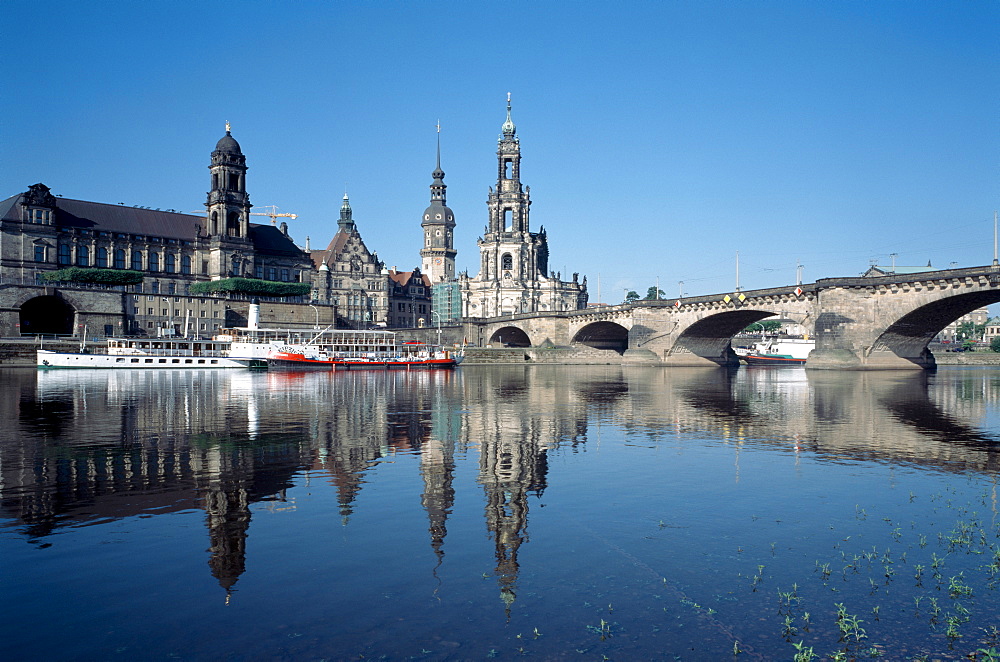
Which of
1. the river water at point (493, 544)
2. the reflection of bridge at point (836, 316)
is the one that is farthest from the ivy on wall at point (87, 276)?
the river water at point (493, 544)

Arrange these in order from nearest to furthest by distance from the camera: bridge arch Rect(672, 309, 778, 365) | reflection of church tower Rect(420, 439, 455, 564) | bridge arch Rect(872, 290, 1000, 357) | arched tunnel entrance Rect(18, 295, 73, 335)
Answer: reflection of church tower Rect(420, 439, 455, 564) < bridge arch Rect(872, 290, 1000, 357) < bridge arch Rect(672, 309, 778, 365) < arched tunnel entrance Rect(18, 295, 73, 335)

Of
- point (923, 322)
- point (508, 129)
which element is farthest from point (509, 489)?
point (508, 129)

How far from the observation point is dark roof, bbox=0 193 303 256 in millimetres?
119875

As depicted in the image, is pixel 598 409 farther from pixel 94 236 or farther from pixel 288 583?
pixel 94 236

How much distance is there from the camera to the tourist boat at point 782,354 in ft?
386

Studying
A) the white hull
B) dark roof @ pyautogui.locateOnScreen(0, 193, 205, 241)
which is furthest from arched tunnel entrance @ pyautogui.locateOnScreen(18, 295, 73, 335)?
the white hull

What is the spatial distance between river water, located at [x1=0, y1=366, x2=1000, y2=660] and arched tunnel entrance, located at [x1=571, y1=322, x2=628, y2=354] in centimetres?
8696

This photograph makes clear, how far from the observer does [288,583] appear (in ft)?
33.7

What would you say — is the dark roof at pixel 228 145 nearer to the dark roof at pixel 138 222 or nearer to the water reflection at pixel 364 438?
the dark roof at pixel 138 222

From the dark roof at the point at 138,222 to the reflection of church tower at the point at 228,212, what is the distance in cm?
433

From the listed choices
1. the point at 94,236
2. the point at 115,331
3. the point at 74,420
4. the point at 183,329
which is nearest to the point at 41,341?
the point at 115,331

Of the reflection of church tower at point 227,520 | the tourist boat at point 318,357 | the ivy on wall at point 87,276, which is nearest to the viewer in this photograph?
the reflection of church tower at point 227,520

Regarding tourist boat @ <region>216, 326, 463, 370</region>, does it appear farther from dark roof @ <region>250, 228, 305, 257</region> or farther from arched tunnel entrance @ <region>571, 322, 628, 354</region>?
dark roof @ <region>250, 228, 305, 257</region>

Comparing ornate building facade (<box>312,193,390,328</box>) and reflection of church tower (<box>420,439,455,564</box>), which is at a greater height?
ornate building facade (<box>312,193,390,328</box>)
